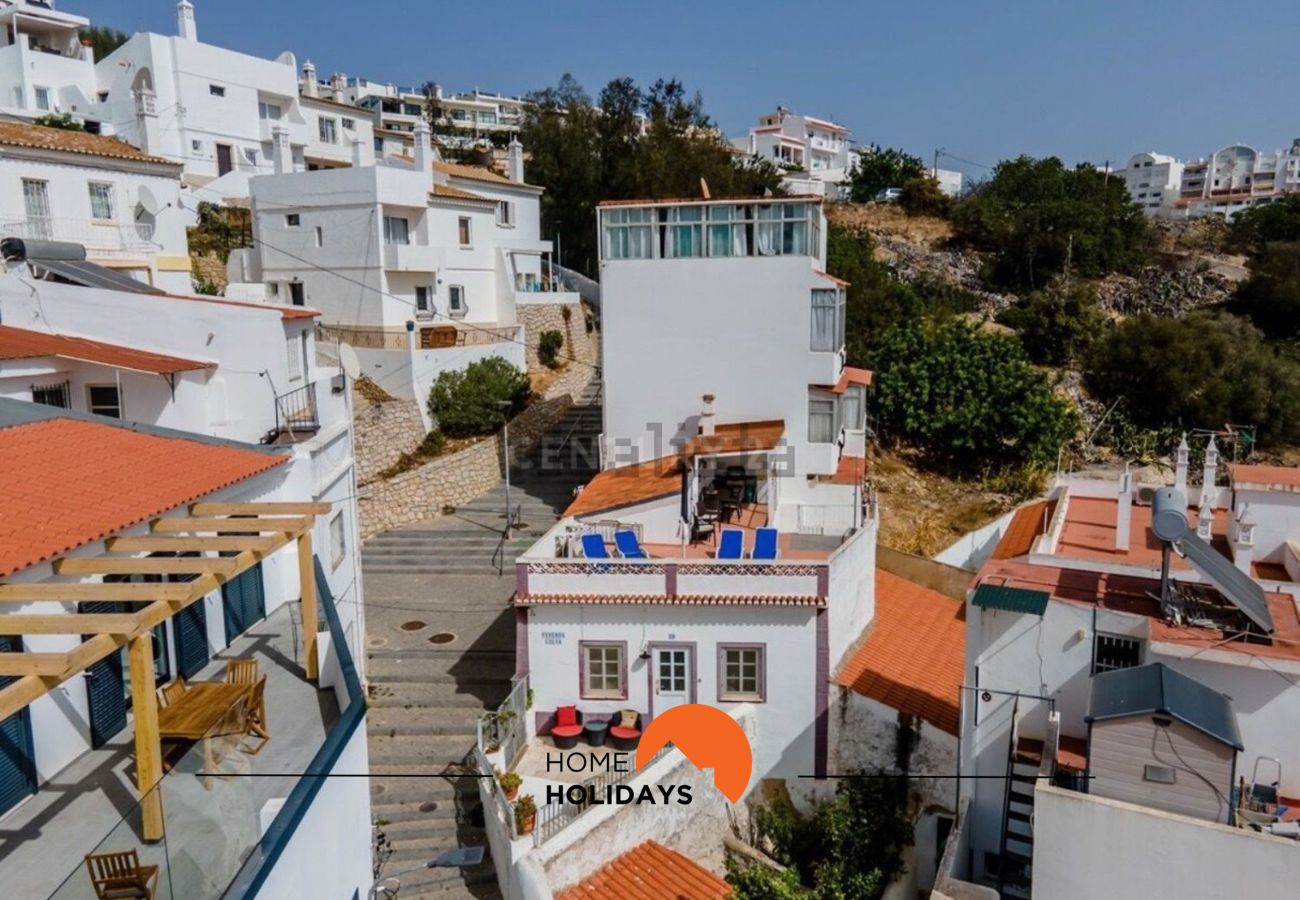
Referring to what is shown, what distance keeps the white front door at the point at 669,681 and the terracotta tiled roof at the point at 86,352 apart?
9.97 m

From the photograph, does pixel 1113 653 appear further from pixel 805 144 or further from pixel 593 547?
pixel 805 144

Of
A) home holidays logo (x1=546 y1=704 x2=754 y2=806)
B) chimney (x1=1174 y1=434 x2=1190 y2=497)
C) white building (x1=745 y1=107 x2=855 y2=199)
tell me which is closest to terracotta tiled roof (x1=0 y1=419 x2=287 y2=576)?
home holidays logo (x1=546 y1=704 x2=754 y2=806)

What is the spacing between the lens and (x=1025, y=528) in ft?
70.2

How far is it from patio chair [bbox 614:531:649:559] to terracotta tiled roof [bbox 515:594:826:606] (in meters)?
1.21

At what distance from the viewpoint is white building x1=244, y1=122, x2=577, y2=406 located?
30.7 m

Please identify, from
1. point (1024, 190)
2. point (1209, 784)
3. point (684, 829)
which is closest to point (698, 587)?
point (684, 829)

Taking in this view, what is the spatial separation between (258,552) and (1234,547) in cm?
1506

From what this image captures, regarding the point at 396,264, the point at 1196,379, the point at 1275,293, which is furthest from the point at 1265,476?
the point at 1275,293

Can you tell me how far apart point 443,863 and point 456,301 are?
2367 cm

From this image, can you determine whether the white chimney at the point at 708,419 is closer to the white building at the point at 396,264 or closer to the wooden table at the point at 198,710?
the white building at the point at 396,264

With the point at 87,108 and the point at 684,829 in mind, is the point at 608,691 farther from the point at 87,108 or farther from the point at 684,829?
the point at 87,108

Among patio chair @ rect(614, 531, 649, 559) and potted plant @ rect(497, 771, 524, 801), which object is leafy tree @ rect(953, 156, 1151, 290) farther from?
potted plant @ rect(497, 771, 524, 801)

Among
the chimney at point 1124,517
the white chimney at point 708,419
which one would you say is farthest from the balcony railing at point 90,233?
the chimney at point 1124,517

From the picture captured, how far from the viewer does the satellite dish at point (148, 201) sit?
1051 inches
